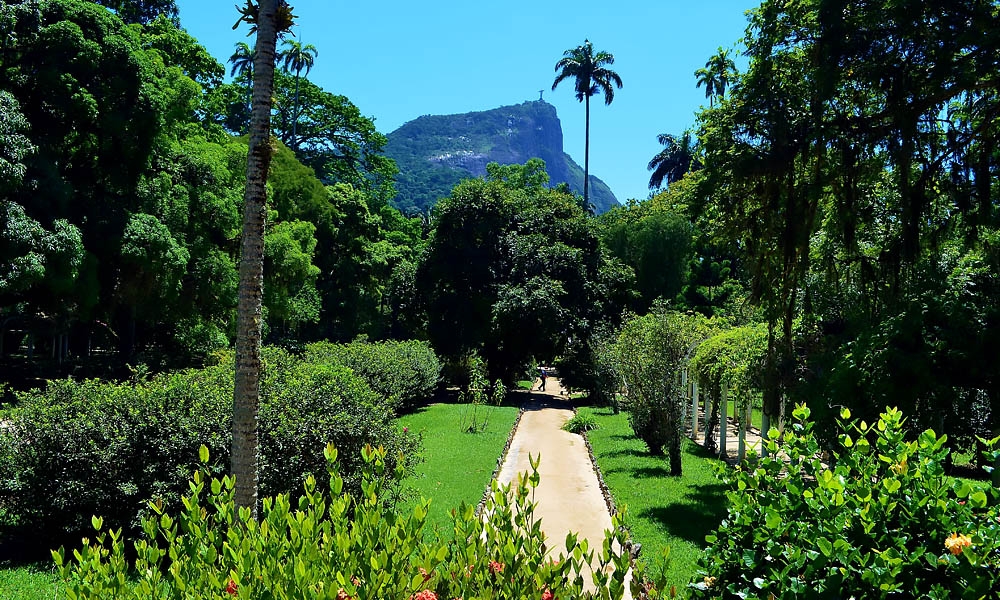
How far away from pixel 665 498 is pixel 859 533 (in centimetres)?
918

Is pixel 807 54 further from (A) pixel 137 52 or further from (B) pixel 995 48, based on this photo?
(A) pixel 137 52

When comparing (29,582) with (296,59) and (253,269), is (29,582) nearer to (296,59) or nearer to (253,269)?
(253,269)

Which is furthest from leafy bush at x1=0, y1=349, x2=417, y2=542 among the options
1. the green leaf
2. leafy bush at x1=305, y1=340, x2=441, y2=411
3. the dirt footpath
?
leafy bush at x1=305, y1=340, x2=441, y2=411

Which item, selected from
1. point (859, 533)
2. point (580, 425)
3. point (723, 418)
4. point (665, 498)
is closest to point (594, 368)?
point (580, 425)

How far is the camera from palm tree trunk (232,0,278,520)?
22.0 feet

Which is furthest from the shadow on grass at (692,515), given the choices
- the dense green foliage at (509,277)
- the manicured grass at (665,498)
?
the dense green foliage at (509,277)

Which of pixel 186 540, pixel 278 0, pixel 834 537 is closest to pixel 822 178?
pixel 278 0

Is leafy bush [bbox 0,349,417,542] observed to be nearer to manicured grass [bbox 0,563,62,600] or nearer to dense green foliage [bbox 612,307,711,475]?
manicured grass [bbox 0,563,62,600]

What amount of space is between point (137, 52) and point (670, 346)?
14543 millimetres

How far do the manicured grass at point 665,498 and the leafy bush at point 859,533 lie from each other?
8.91ft

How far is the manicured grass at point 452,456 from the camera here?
10.7 meters

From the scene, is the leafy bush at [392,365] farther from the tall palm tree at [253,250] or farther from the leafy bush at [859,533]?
the leafy bush at [859,533]

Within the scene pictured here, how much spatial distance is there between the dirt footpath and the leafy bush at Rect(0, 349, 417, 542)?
109 inches

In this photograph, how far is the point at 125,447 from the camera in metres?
8.28
